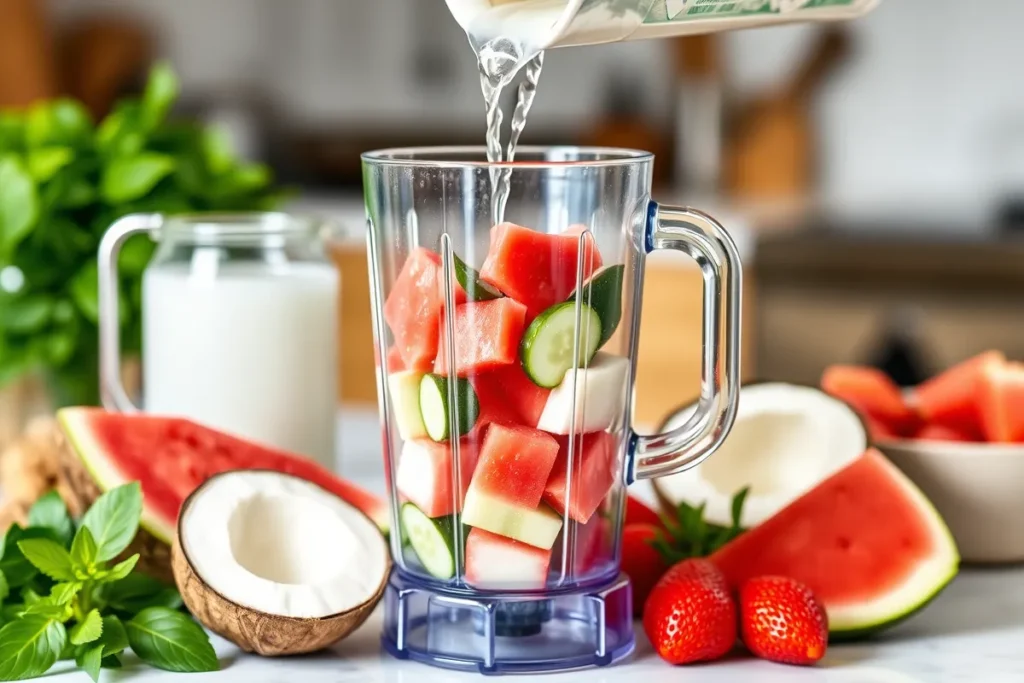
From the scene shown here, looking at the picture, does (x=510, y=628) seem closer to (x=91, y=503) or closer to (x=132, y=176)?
(x=91, y=503)

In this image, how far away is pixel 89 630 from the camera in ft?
2.76

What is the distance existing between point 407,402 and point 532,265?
0.14 m

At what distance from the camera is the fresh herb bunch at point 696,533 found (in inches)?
40.0

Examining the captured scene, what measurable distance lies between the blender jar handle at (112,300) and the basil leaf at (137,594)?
0.37 metres

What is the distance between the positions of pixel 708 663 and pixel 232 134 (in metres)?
3.40

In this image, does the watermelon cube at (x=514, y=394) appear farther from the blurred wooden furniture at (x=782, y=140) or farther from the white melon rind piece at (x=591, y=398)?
the blurred wooden furniture at (x=782, y=140)

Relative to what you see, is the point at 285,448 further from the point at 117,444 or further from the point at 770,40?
the point at 770,40

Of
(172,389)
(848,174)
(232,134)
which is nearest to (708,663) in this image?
(172,389)

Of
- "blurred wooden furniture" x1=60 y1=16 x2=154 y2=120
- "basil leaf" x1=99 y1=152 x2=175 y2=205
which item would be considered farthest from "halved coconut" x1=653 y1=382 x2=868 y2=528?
"blurred wooden furniture" x1=60 y1=16 x2=154 y2=120

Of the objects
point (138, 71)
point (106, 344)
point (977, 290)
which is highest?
point (138, 71)

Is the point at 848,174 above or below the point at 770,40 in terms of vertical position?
below

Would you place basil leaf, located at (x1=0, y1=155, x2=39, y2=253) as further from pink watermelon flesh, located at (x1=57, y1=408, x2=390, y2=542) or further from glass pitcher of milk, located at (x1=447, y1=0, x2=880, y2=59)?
glass pitcher of milk, located at (x1=447, y1=0, x2=880, y2=59)

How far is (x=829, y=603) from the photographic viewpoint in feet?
3.14

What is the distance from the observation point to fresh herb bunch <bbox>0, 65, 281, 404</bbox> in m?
1.40
